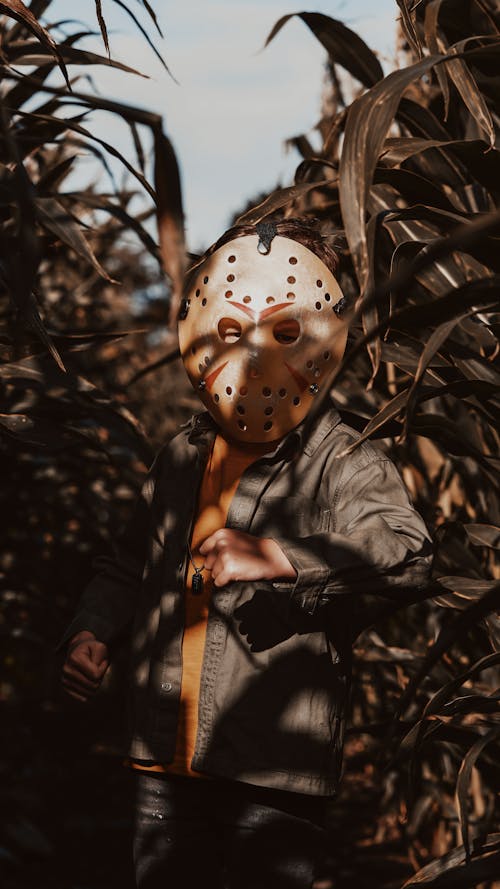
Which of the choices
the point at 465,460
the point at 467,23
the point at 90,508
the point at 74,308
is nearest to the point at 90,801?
the point at 90,508

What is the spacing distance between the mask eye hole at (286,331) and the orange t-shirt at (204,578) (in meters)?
0.13

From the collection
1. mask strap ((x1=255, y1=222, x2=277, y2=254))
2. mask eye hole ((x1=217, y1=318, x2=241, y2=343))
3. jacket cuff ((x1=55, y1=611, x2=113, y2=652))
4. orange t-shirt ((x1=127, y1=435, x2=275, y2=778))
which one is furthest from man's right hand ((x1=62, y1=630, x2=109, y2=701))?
mask strap ((x1=255, y1=222, x2=277, y2=254))

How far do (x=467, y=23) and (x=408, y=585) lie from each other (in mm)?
705

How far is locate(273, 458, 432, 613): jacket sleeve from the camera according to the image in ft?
3.81

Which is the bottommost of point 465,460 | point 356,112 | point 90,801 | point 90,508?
point 90,801

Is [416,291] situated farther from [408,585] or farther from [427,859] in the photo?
[427,859]

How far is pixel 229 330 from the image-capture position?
130cm

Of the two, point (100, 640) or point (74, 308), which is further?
point (74, 308)

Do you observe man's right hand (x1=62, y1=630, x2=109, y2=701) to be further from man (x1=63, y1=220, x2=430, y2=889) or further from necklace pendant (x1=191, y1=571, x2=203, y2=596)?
necklace pendant (x1=191, y1=571, x2=203, y2=596)

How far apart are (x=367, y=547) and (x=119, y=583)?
1.25 feet

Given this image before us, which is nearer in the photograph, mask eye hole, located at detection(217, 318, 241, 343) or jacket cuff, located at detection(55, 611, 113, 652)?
mask eye hole, located at detection(217, 318, 241, 343)

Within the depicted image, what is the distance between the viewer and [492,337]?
4.55ft

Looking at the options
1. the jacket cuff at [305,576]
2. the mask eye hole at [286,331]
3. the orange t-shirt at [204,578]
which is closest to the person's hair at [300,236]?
the mask eye hole at [286,331]

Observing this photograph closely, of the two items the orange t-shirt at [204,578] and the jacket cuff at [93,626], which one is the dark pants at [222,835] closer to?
the orange t-shirt at [204,578]
